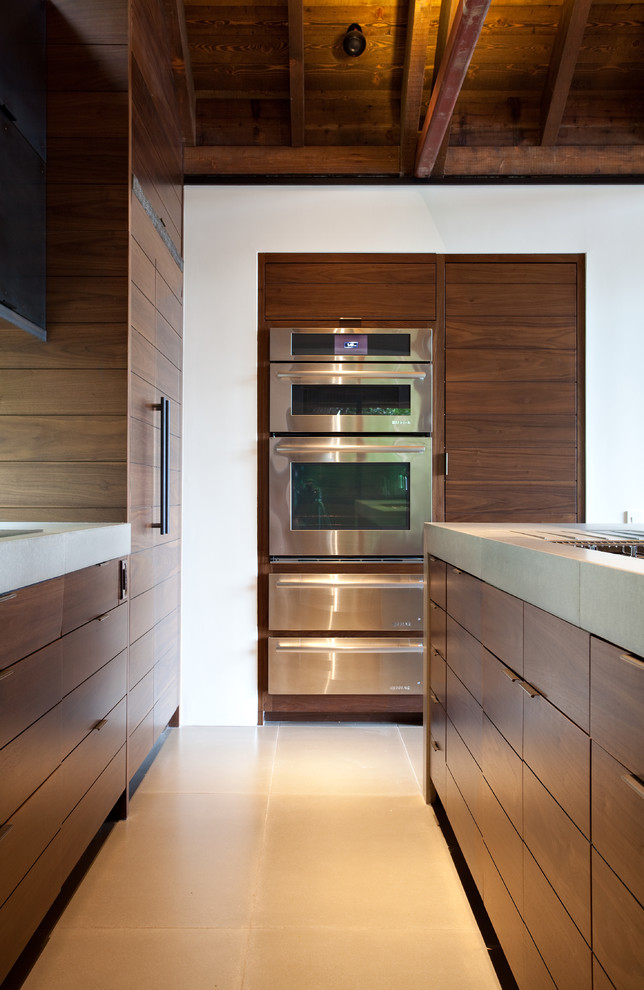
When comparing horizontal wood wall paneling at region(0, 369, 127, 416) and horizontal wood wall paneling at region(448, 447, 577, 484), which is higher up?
horizontal wood wall paneling at region(0, 369, 127, 416)


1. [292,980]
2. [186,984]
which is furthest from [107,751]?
[292,980]

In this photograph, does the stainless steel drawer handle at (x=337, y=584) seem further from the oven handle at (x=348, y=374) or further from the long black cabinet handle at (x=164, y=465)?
the oven handle at (x=348, y=374)

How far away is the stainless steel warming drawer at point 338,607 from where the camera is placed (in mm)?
3469

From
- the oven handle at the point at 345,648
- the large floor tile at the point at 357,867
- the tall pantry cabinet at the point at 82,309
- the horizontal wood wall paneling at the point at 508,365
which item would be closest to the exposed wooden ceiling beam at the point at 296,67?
the tall pantry cabinet at the point at 82,309

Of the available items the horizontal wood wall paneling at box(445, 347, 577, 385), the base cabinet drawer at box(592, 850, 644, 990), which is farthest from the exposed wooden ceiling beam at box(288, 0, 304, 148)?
the base cabinet drawer at box(592, 850, 644, 990)

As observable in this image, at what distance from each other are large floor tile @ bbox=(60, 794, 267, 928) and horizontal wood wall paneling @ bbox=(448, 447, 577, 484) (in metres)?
1.83

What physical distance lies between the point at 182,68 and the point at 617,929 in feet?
12.0

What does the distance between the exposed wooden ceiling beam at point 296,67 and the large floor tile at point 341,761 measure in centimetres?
289

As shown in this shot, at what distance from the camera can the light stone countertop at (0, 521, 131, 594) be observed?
54.7 inches

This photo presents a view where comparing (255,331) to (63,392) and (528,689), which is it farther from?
(528,689)

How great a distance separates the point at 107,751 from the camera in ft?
7.02

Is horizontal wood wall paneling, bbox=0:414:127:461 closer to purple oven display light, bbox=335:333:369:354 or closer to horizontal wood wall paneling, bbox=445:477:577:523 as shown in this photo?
purple oven display light, bbox=335:333:369:354

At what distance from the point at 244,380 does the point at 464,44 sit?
67.0 inches

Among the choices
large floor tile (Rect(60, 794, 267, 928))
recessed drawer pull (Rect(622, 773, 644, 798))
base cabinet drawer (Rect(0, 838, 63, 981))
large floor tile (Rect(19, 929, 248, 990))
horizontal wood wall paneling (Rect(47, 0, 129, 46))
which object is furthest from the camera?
horizontal wood wall paneling (Rect(47, 0, 129, 46))
